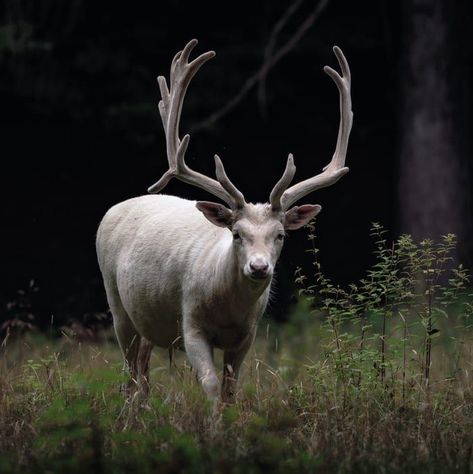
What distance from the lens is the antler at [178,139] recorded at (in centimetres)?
720

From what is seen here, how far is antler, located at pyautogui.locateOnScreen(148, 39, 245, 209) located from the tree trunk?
578 cm

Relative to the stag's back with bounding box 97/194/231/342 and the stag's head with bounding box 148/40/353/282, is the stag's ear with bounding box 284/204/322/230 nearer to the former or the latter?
the stag's head with bounding box 148/40/353/282

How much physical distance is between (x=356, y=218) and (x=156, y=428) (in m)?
9.70

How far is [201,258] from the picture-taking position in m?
7.47

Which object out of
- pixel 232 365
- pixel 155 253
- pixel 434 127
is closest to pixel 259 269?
pixel 232 365

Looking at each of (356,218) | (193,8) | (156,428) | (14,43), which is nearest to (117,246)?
(156,428)

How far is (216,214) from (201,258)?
423 millimetres

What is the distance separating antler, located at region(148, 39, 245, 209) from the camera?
720cm

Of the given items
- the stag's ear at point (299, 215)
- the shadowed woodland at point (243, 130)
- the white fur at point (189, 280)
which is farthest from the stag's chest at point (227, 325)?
the shadowed woodland at point (243, 130)

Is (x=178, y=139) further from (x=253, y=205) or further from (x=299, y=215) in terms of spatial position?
(x=299, y=215)

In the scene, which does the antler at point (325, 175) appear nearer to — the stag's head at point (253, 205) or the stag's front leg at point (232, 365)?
the stag's head at point (253, 205)

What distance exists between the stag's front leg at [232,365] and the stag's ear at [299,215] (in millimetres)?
717

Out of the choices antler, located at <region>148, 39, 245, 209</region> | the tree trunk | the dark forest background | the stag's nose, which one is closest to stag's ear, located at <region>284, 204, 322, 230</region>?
antler, located at <region>148, 39, 245, 209</region>

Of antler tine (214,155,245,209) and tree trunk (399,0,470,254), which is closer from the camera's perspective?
antler tine (214,155,245,209)
